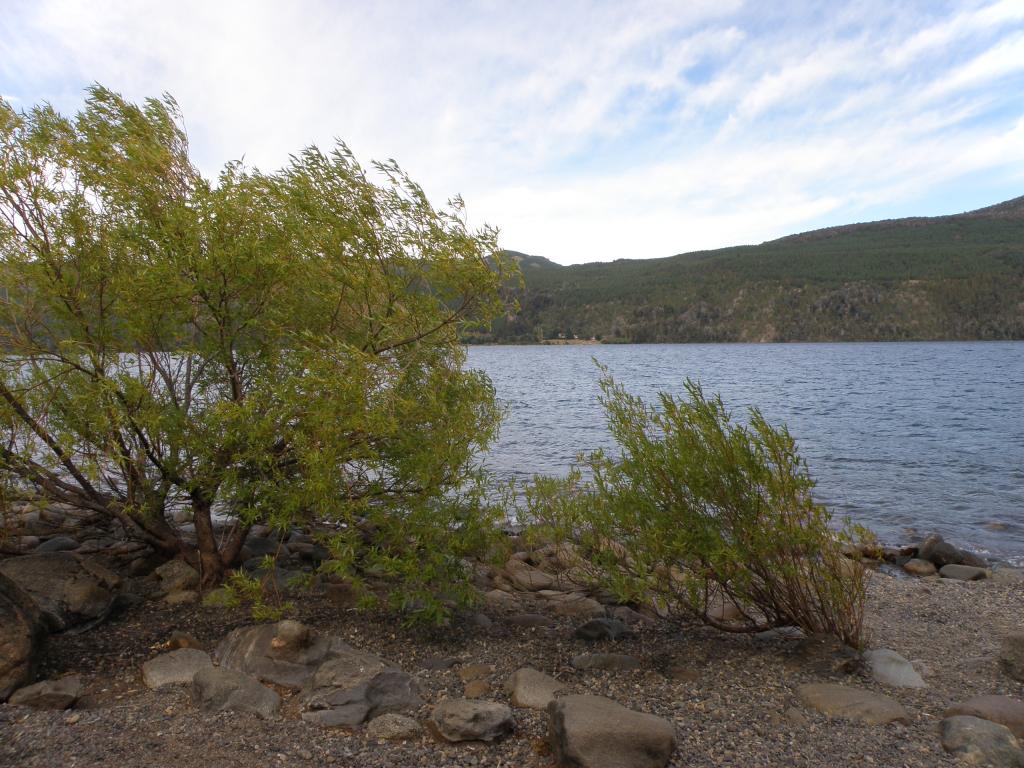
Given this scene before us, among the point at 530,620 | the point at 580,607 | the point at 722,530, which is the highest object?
the point at 722,530

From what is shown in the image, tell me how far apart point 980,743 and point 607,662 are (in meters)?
3.08

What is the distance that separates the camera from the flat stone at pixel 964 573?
12305 mm

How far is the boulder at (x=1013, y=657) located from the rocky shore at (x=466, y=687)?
27 mm

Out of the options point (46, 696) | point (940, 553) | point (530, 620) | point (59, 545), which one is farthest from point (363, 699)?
point (940, 553)

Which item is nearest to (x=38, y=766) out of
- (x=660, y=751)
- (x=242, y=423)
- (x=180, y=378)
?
(x=242, y=423)

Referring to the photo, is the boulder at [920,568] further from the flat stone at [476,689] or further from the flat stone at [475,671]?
the flat stone at [476,689]

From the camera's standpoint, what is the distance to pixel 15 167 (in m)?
7.19

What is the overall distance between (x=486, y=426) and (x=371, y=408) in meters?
1.81

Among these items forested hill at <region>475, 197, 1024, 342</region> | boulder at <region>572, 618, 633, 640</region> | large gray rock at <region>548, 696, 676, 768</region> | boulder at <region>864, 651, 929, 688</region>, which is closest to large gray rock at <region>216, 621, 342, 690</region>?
large gray rock at <region>548, 696, 676, 768</region>

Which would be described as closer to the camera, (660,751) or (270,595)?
(660,751)

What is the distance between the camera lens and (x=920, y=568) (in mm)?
12773

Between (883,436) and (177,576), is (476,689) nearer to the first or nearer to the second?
(177,576)

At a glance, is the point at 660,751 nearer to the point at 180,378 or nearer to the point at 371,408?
the point at 371,408

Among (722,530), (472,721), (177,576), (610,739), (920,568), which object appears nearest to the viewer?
(610,739)
